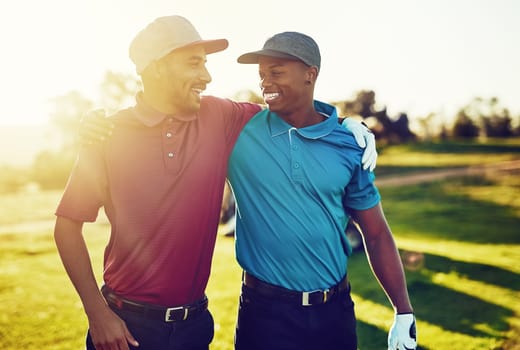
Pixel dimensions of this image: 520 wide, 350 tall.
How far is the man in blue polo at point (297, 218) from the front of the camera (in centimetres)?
300

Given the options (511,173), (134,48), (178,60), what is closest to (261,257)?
(178,60)

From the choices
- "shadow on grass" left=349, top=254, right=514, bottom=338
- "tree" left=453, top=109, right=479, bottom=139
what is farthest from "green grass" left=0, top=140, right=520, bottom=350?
"tree" left=453, top=109, right=479, bottom=139

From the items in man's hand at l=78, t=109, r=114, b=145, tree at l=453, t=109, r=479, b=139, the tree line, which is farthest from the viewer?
tree at l=453, t=109, r=479, b=139

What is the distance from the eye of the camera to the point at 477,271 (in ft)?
28.8

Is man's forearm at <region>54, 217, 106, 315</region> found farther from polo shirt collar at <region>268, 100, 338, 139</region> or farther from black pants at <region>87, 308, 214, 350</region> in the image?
polo shirt collar at <region>268, 100, 338, 139</region>

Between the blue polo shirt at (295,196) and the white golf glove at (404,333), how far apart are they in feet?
1.69

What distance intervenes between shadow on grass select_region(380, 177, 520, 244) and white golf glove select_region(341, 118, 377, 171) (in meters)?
10.1

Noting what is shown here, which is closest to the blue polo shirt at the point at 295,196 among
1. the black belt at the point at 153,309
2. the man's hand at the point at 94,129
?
the black belt at the point at 153,309

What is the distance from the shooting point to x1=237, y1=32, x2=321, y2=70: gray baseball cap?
3.15 metres

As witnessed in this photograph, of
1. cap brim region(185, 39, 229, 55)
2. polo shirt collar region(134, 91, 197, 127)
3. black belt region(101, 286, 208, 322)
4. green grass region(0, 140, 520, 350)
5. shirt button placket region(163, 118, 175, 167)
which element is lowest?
green grass region(0, 140, 520, 350)

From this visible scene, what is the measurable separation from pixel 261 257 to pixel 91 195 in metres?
1.07

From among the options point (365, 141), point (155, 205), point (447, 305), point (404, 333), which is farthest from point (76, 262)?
point (447, 305)

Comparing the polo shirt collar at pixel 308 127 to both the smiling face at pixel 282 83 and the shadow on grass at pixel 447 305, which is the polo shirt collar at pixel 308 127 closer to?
the smiling face at pixel 282 83

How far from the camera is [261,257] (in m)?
3.05
